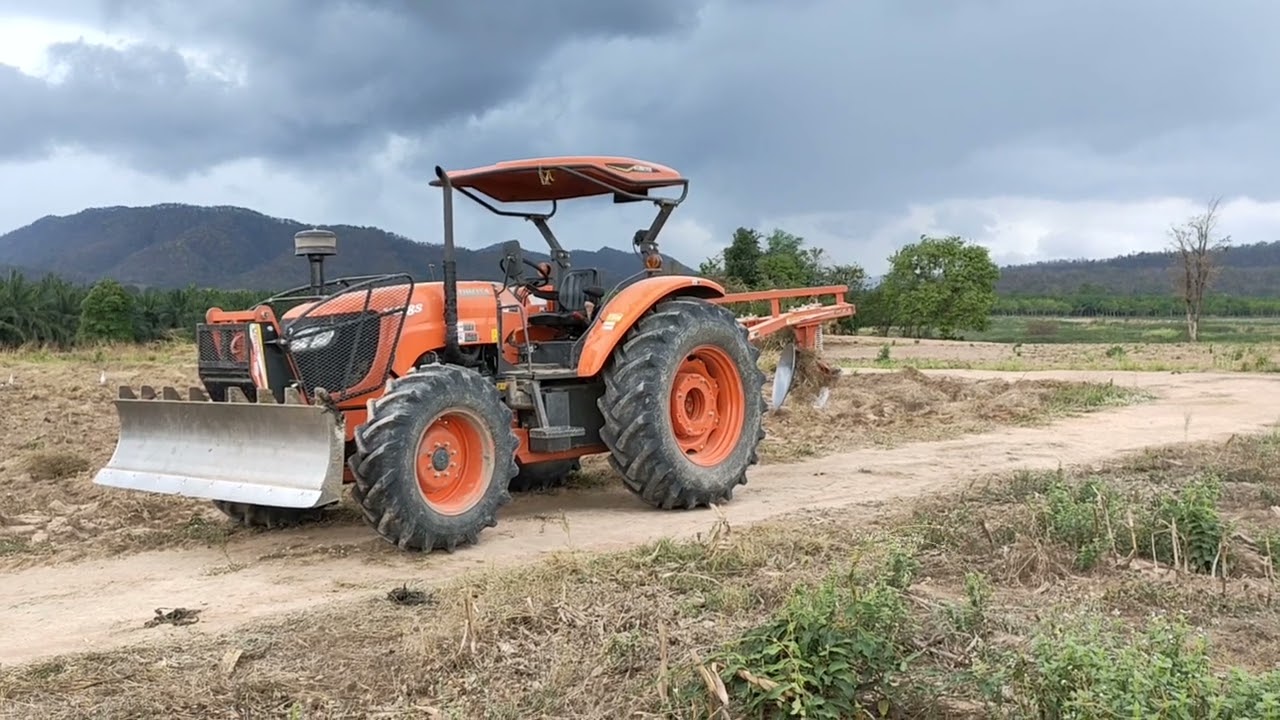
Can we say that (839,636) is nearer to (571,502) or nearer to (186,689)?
(186,689)

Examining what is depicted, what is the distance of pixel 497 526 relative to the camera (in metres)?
6.84

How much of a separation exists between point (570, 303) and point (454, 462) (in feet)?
5.83

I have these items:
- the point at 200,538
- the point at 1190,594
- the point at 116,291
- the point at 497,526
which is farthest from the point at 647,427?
the point at 116,291

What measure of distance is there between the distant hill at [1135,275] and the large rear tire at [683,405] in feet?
445

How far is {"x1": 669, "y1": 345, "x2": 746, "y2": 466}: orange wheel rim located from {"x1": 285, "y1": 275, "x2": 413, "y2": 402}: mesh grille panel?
7.05 feet

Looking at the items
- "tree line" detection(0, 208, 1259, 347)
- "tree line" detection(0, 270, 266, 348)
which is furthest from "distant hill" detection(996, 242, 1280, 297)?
"tree line" detection(0, 270, 266, 348)

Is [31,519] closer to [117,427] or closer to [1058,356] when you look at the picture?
[117,427]

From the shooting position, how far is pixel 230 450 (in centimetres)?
632

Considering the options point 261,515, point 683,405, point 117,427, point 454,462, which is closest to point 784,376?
point 683,405

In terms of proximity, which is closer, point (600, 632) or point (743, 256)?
point (600, 632)

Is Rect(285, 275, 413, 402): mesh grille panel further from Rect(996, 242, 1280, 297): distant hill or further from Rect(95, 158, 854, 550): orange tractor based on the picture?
Rect(996, 242, 1280, 297): distant hill

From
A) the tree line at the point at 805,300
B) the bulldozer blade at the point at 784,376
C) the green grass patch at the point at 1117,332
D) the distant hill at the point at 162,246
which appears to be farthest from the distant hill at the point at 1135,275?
the bulldozer blade at the point at 784,376

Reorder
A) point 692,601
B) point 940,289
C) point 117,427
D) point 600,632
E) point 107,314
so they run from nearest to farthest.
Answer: point 600,632 < point 692,601 < point 117,427 < point 107,314 < point 940,289

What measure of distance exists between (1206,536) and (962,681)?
8.13 feet
